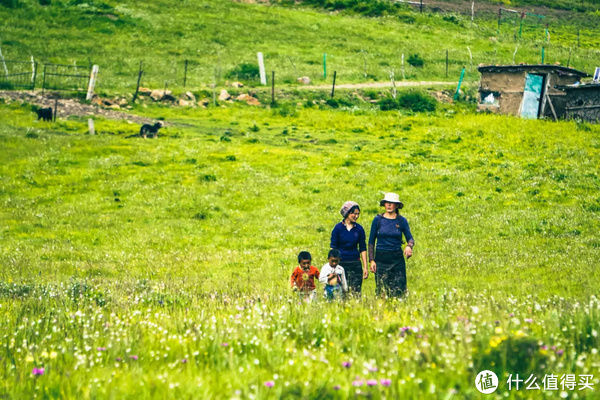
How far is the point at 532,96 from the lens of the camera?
142 feet

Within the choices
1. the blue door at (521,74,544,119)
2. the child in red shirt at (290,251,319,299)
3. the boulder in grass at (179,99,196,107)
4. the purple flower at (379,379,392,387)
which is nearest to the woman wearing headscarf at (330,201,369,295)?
the child in red shirt at (290,251,319,299)

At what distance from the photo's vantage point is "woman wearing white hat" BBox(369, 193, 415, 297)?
36.3 ft

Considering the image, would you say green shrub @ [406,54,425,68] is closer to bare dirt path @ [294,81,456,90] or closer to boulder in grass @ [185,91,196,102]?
bare dirt path @ [294,81,456,90]

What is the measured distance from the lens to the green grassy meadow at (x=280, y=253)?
16.1 ft

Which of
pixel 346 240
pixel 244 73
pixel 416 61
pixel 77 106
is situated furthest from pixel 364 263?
pixel 416 61

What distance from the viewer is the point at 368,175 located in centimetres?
2798

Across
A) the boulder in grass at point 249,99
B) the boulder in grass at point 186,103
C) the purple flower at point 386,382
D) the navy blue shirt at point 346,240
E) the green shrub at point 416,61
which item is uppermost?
the purple flower at point 386,382

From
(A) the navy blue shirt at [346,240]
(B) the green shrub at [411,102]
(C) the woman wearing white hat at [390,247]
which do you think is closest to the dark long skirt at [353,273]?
(A) the navy blue shirt at [346,240]

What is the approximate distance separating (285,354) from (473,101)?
49584 mm

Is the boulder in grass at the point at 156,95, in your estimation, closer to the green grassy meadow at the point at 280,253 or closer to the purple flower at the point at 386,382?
the green grassy meadow at the point at 280,253

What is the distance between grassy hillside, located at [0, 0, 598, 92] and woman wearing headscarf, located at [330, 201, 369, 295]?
38884mm

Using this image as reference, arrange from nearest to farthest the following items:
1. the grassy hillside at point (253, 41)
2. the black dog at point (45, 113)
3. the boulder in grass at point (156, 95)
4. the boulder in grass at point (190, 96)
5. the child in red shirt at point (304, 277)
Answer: the child in red shirt at point (304, 277) < the black dog at point (45, 113) < the boulder in grass at point (156, 95) < the boulder in grass at point (190, 96) < the grassy hillside at point (253, 41)

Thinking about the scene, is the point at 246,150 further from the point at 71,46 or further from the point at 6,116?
the point at 71,46

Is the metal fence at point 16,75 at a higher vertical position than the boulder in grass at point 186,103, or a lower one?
higher
